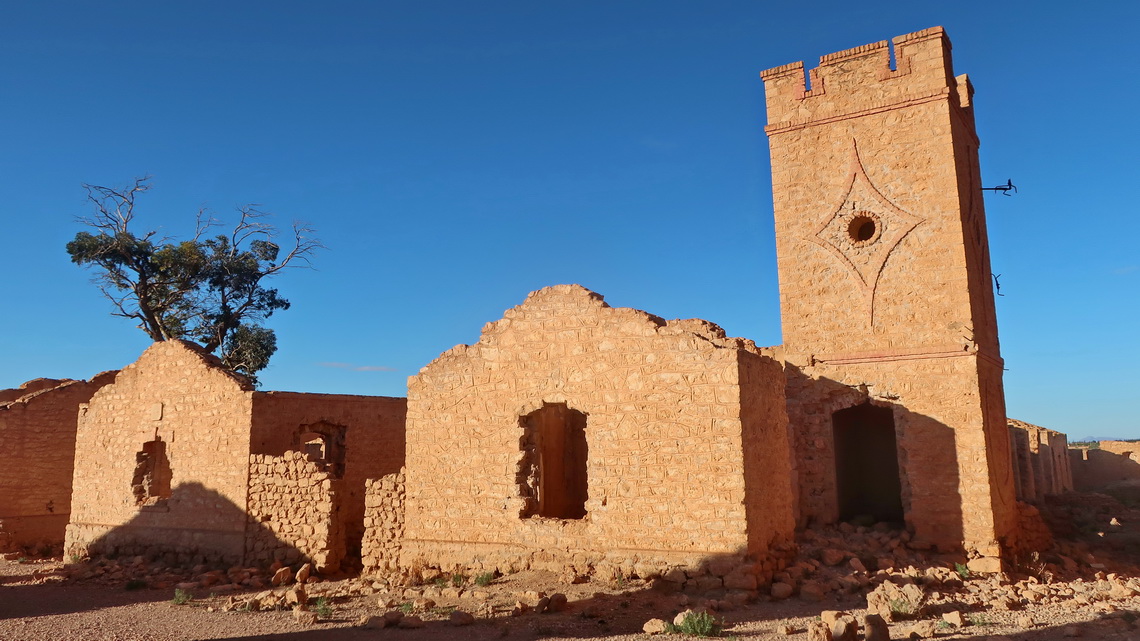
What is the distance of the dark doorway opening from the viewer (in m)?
14.9

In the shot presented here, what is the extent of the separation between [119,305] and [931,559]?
68.2 feet

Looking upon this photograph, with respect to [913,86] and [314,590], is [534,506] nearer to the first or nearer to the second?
[314,590]

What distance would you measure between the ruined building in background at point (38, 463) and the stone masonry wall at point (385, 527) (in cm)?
825

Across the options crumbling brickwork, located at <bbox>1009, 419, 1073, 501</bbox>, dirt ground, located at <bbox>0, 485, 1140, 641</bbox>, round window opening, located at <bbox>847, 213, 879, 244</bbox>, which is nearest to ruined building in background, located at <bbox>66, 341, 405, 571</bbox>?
dirt ground, located at <bbox>0, 485, 1140, 641</bbox>

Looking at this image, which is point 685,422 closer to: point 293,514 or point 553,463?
point 553,463

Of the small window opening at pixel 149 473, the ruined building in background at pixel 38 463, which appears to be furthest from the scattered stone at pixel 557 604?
the ruined building in background at pixel 38 463

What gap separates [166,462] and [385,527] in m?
5.45

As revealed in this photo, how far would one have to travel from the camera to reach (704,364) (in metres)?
9.69

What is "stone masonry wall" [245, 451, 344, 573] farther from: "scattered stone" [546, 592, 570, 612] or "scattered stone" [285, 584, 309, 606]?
"scattered stone" [546, 592, 570, 612]

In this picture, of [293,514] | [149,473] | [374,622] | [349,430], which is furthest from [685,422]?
[149,473]

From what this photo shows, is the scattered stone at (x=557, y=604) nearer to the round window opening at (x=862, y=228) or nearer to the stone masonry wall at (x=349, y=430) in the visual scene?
the stone masonry wall at (x=349, y=430)

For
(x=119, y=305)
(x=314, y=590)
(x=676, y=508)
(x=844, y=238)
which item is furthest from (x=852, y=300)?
(x=119, y=305)

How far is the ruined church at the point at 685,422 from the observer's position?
980 centimetres

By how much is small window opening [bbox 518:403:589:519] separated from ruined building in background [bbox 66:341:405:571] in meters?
2.99
